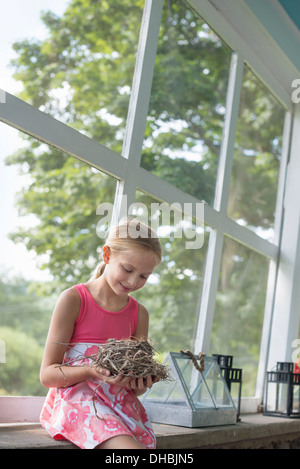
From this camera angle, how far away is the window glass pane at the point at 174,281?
2227 millimetres

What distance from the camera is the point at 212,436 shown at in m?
1.93

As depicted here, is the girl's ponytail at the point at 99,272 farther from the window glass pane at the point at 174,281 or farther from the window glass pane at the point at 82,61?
the window glass pane at the point at 82,61

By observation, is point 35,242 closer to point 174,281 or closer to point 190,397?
point 190,397

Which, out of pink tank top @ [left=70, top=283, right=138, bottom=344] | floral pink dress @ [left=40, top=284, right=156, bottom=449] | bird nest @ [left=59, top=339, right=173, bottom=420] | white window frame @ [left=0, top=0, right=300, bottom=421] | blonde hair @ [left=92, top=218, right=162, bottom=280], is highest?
white window frame @ [left=0, top=0, right=300, bottom=421]

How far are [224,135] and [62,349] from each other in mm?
1536

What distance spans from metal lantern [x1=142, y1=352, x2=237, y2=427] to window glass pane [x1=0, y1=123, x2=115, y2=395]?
477 mm

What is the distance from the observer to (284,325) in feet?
9.96

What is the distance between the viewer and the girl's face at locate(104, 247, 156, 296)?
1.53 m

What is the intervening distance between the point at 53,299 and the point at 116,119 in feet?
2.61

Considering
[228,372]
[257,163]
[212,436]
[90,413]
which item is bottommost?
[212,436]

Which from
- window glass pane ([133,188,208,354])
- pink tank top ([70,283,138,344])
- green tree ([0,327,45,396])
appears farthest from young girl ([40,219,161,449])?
window glass pane ([133,188,208,354])

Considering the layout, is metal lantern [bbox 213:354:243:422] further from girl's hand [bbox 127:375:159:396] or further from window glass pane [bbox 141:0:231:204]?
girl's hand [bbox 127:375:159:396]

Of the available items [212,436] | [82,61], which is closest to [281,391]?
[212,436]
